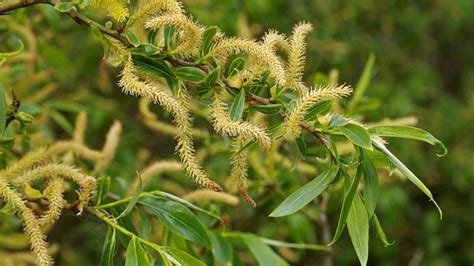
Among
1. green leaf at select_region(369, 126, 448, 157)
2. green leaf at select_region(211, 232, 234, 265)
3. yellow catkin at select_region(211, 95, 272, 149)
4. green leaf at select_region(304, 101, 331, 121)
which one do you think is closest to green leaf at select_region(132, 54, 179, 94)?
yellow catkin at select_region(211, 95, 272, 149)

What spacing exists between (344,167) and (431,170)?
323 centimetres

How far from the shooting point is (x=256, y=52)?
4.83ft

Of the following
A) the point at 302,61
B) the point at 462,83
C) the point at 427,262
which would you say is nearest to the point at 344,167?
the point at 302,61

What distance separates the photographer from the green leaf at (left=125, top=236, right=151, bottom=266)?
5.00 ft

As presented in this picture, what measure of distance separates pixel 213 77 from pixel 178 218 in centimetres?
32

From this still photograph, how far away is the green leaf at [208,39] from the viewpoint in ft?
4.88

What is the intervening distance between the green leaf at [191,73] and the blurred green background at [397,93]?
6.66 feet

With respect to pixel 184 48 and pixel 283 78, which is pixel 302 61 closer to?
pixel 283 78

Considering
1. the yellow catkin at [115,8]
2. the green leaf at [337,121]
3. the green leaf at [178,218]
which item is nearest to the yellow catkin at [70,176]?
the green leaf at [178,218]

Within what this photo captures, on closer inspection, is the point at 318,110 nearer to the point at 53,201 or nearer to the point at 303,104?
the point at 303,104

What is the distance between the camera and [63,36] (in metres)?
3.71

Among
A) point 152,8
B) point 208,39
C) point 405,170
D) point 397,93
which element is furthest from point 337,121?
point 397,93

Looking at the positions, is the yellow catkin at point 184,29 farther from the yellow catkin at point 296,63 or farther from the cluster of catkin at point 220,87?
the yellow catkin at point 296,63

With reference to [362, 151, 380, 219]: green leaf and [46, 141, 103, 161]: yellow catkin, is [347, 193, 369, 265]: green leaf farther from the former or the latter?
[46, 141, 103, 161]: yellow catkin
